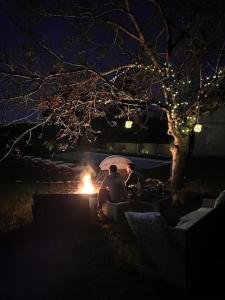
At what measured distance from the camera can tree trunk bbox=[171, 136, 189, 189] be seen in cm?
1313

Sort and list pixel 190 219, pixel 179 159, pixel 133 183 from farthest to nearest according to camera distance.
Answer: pixel 179 159 < pixel 133 183 < pixel 190 219

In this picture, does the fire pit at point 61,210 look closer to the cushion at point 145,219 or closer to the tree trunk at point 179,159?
the cushion at point 145,219

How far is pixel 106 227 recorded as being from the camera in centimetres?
841

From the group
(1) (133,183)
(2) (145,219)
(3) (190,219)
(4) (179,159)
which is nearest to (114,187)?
(1) (133,183)

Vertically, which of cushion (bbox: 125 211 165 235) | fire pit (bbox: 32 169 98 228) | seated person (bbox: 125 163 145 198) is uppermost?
seated person (bbox: 125 163 145 198)

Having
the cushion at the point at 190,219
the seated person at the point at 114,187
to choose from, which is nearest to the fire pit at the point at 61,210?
the seated person at the point at 114,187

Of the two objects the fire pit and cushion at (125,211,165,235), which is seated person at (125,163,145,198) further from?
cushion at (125,211,165,235)

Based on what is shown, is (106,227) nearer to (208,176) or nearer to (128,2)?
(128,2)

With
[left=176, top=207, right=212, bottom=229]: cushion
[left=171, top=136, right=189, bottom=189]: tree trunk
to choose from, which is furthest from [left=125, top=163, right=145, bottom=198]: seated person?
[left=176, top=207, right=212, bottom=229]: cushion

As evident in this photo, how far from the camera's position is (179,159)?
44.1 feet

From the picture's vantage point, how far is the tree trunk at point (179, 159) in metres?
13.1

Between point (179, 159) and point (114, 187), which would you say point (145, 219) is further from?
point (179, 159)

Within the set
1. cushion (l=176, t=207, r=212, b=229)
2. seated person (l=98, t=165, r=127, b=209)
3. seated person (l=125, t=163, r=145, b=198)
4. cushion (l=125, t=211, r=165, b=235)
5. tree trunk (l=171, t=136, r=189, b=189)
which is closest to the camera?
cushion (l=176, t=207, r=212, b=229)

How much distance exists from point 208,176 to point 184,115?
4.80 meters
